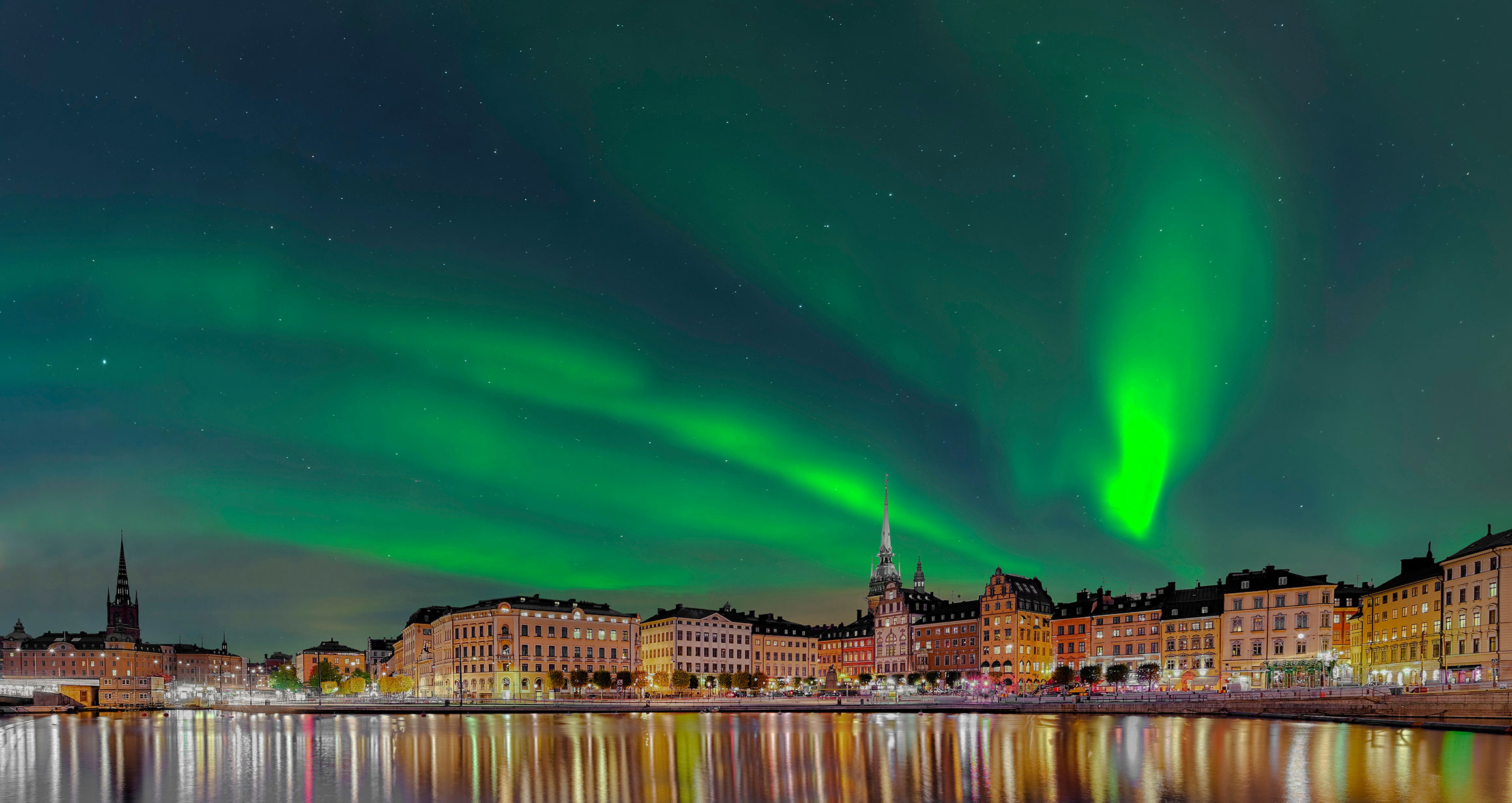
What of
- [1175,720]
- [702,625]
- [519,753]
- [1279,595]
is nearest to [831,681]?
[702,625]

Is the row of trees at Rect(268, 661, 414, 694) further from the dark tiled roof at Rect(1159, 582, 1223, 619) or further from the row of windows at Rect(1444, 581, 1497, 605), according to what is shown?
the row of windows at Rect(1444, 581, 1497, 605)

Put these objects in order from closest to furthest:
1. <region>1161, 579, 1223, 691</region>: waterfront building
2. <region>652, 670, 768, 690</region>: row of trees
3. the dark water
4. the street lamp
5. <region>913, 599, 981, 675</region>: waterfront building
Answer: the dark water
the street lamp
<region>1161, 579, 1223, 691</region>: waterfront building
<region>652, 670, 768, 690</region>: row of trees
<region>913, 599, 981, 675</region>: waterfront building

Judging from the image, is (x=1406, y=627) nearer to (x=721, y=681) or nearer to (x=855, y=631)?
(x=721, y=681)

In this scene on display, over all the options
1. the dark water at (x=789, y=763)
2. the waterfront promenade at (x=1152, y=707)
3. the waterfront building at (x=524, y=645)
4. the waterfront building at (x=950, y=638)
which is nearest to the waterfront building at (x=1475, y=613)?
the waterfront promenade at (x=1152, y=707)

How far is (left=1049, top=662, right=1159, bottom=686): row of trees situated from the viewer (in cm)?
12000

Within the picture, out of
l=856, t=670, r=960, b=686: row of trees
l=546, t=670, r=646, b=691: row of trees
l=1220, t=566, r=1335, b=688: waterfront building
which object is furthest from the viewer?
l=856, t=670, r=960, b=686: row of trees

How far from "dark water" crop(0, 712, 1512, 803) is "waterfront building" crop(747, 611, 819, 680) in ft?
376

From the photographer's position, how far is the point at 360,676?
18488 centimetres

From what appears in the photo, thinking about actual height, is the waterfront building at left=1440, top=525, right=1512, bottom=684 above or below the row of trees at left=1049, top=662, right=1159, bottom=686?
above

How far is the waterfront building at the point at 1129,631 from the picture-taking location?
129 m

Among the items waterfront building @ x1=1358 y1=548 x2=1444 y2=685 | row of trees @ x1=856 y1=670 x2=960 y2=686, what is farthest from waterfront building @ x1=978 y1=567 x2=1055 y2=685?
waterfront building @ x1=1358 y1=548 x2=1444 y2=685

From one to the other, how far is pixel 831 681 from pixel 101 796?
Result: 497ft

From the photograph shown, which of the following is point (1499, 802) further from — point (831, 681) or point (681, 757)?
point (831, 681)

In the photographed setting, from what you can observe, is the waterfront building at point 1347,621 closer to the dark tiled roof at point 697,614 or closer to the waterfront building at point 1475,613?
the waterfront building at point 1475,613
